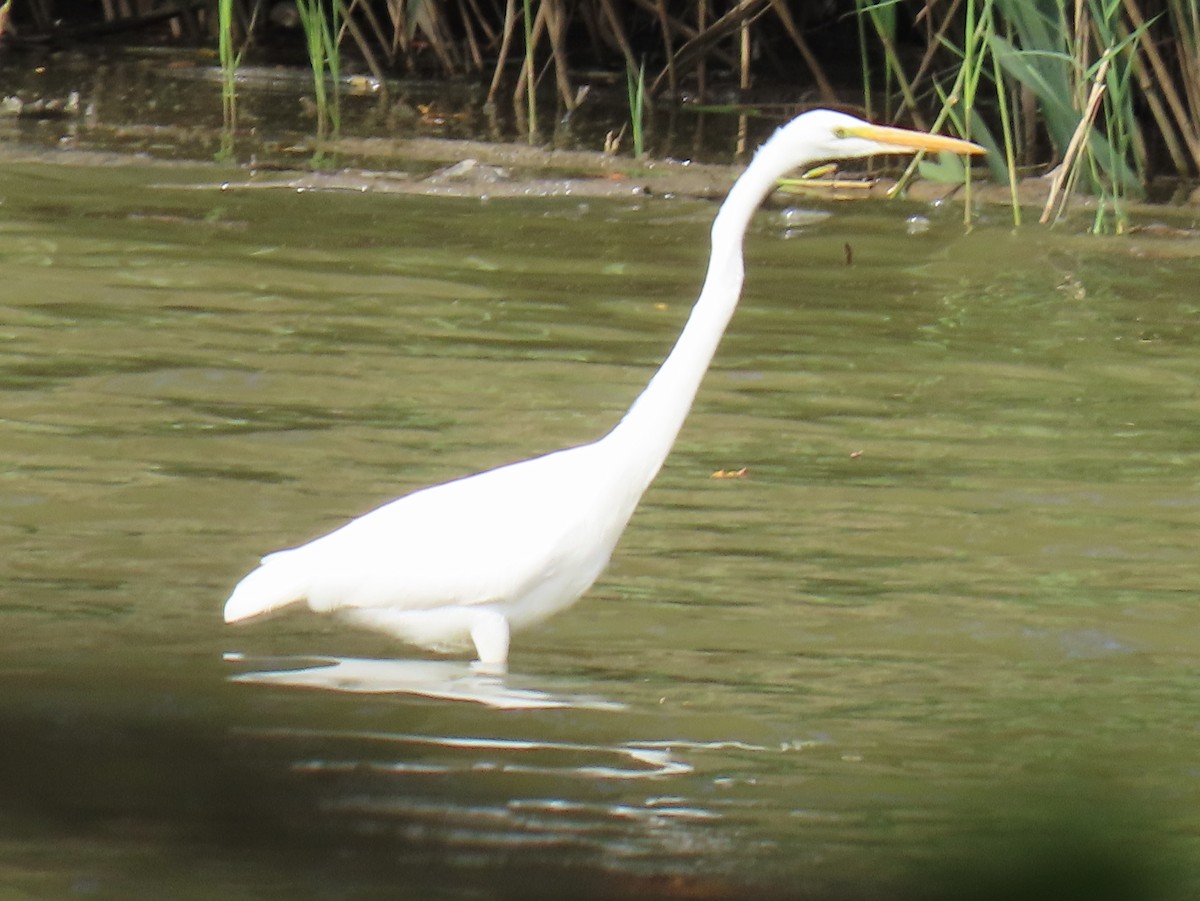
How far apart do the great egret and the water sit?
0.12m

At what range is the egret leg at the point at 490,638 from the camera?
348cm

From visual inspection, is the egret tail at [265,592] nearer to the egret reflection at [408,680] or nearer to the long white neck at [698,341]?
the egret reflection at [408,680]

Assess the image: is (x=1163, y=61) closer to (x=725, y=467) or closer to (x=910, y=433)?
(x=910, y=433)

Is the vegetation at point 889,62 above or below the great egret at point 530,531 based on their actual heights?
above

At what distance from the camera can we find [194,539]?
4.09 metres

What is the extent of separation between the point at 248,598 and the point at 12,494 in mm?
1117

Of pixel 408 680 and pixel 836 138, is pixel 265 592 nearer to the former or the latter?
pixel 408 680

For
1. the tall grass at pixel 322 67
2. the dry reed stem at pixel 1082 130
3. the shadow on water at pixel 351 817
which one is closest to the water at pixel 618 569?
the shadow on water at pixel 351 817

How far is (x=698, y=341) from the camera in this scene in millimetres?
3561

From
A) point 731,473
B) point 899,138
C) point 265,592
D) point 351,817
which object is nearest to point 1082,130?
point 731,473

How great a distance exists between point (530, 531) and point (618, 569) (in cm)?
66

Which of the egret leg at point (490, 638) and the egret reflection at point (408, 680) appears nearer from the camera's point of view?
the egret reflection at point (408, 680)

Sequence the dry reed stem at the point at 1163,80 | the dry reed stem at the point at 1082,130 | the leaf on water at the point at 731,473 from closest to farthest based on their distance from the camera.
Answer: the leaf on water at the point at 731,473, the dry reed stem at the point at 1082,130, the dry reed stem at the point at 1163,80

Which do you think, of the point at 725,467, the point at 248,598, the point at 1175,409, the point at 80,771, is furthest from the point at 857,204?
the point at 80,771
